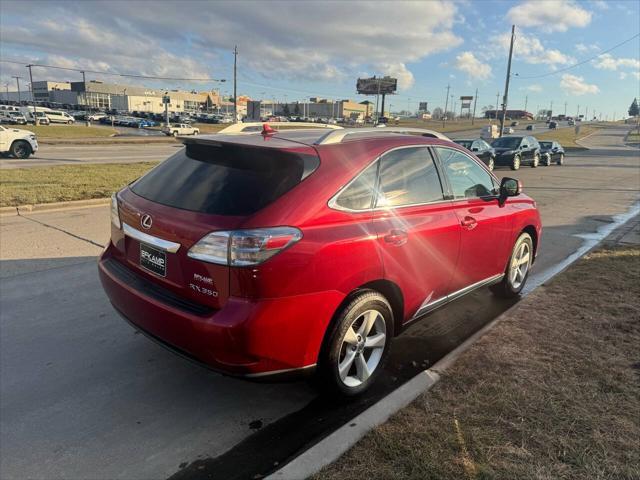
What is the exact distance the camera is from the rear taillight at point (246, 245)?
254 centimetres

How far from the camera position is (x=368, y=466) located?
98.0 inches

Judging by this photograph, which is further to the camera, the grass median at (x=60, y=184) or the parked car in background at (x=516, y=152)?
the parked car in background at (x=516, y=152)

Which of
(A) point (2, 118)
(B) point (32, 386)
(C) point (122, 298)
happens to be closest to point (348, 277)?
(C) point (122, 298)

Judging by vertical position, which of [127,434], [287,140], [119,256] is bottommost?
[127,434]

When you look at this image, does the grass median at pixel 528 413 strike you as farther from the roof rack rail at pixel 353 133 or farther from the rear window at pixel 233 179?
the roof rack rail at pixel 353 133

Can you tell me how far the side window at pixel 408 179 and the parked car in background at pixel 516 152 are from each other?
838 inches

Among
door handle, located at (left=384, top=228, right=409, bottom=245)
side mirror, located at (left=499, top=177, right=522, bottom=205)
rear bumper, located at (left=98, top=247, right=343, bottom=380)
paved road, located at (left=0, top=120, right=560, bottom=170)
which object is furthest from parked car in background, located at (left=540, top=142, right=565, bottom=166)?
rear bumper, located at (left=98, top=247, right=343, bottom=380)

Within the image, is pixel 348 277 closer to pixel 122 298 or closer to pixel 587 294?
pixel 122 298

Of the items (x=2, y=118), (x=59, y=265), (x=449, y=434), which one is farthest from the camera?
(x=2, y=118)

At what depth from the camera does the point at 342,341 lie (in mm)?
2959

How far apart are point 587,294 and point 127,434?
183 inches

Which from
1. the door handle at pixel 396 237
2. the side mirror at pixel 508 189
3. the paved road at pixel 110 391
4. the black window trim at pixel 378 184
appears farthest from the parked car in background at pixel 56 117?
the door handle at pixel 396 237

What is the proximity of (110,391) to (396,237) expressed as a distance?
221cm

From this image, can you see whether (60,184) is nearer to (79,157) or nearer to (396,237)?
(396,237)
